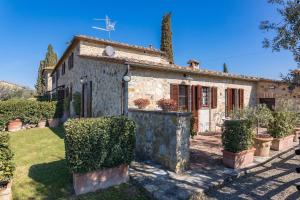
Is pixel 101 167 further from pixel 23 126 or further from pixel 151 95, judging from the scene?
pixel 23 126

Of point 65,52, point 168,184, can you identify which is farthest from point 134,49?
point 168,184

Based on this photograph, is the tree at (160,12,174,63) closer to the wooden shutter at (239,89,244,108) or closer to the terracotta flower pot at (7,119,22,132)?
the wooden shutter at (239,89,244,108)

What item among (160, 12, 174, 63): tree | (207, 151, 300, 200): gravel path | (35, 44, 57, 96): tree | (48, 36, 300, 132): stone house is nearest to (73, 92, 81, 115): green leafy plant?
(48, 36, 300, 132): stone house

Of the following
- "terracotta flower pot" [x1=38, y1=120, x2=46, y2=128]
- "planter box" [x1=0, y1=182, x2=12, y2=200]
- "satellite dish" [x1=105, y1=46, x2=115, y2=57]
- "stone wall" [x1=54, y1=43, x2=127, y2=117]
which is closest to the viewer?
"planter box" [x1=0, y1=182, x2=12, y2=200]

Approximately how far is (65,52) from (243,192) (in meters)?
16.4

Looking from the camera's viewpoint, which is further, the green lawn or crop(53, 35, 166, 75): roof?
crop(53, 35, 166, 75): roof

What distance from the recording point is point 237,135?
612 cm

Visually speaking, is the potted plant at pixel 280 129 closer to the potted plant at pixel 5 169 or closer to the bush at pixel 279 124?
the bush at pixel 279 124

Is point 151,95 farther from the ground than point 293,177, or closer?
farther from the ground

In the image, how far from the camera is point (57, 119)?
15648 mm

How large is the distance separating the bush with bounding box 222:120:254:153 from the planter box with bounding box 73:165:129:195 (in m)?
3.09

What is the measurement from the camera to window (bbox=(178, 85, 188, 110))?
421 inches

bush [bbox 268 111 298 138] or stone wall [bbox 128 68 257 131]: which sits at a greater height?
stone wall [bbox 128 68 257 131]

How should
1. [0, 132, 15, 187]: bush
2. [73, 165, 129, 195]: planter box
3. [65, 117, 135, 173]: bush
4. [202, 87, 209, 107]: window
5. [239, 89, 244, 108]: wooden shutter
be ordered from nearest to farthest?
1. [0, 132, 15, 187]: bush
2. [65, 117, 135, 173]: bush
3. [73, 165, 129, 195]: planter box
4. [202, 87, 209, 107]: window
5. [239, 89, 244, 108]: wooden shutter
